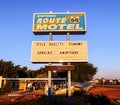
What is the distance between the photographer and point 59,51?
847 inches

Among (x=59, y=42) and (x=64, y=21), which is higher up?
(x=64, y=21)

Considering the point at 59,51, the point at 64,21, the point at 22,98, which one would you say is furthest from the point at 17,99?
the point at 64,21

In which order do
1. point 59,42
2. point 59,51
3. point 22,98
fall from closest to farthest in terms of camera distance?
point 59,51 → point 59,42 → point 22,98

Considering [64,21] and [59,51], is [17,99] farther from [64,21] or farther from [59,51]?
[64,21]

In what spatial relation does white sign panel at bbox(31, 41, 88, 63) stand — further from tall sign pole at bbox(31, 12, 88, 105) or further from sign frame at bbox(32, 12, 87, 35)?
sign frame at bbox(32, 12, 87, 35)

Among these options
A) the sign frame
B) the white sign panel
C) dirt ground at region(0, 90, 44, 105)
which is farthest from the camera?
the sign frame

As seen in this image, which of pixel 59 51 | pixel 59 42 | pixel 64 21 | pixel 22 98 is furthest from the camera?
pixel 22 98

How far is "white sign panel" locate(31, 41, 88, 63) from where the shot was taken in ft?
70.2

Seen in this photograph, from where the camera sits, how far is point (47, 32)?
22547mm

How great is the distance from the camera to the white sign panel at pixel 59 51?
843 inches

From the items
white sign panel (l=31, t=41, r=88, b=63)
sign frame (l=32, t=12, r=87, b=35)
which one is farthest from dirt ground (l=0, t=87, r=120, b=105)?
sign frame (l=32, t=12, r=87, b=35)

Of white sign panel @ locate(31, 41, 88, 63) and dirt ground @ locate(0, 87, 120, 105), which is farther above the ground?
white sign panel @ locate(31, 41, 88, 63)

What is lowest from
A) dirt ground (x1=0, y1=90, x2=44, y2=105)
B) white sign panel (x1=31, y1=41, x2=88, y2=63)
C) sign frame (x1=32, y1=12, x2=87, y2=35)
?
dirt ground (x1=0, y1=90, x2=44, y2=105)

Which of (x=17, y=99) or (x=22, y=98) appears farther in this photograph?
(x=22, y=98)
